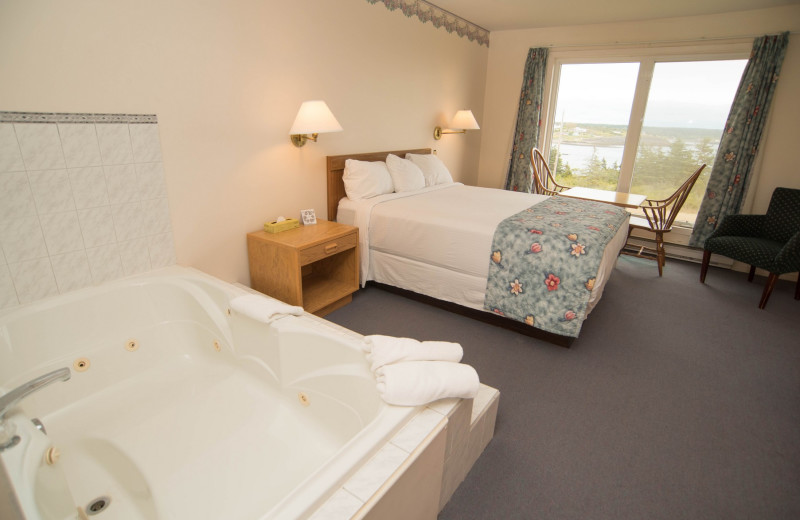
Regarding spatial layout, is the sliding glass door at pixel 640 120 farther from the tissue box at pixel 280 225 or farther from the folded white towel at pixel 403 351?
the folded white towel at pixel 403 351

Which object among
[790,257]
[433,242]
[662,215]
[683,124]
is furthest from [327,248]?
[683,124]

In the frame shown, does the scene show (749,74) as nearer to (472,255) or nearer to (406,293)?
(472,255)

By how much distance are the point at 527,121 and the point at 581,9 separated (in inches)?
49.2

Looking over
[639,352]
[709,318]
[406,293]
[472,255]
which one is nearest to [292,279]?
[406,293]

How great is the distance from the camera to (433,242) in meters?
2.70

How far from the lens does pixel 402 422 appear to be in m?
1.17

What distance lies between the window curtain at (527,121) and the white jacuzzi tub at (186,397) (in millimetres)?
3801

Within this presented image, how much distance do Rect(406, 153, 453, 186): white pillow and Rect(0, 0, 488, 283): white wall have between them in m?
0.25

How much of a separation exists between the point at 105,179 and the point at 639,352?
3022 millimetres

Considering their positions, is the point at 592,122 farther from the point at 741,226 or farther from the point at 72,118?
the point at 72,118

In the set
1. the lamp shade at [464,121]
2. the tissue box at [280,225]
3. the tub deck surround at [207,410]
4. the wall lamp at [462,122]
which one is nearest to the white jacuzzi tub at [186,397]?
the tub deck surround at [207,410]

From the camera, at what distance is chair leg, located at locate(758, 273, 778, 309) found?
2.89 m

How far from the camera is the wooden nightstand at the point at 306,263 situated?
241cm

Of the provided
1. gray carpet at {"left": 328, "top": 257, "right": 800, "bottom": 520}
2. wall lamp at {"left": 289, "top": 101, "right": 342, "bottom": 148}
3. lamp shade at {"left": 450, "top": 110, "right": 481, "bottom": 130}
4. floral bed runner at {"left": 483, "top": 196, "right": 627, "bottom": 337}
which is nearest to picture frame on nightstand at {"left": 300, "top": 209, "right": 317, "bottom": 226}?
wall lamp at {"left": 289, "top": 101, "right": 342, "bottom": 148}
